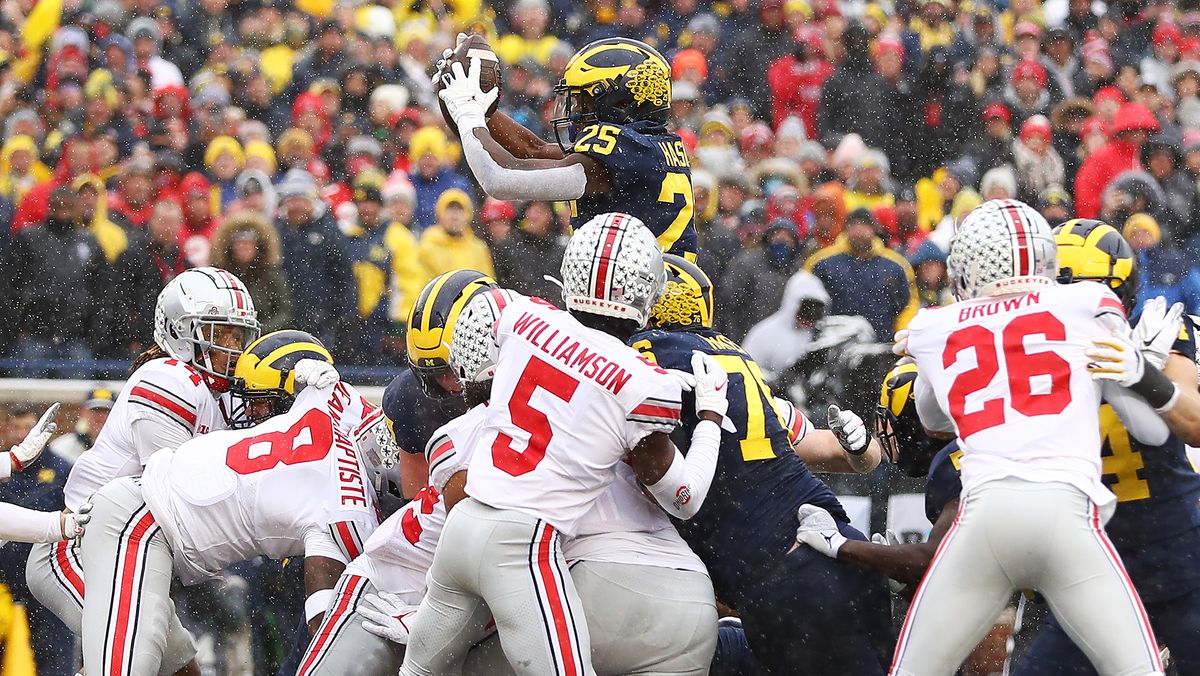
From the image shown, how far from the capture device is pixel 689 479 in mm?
4520

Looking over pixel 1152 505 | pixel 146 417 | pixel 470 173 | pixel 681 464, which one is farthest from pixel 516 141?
pixel 470 173

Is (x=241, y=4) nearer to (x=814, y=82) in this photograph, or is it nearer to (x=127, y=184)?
(x=127, y=184)

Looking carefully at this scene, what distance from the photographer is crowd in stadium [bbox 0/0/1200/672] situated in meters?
9.34

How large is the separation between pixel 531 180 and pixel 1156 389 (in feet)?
7.42

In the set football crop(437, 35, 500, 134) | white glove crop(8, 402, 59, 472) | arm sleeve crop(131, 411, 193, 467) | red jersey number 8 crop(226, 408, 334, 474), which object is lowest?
white glove crop(8, 402, 59, 472)

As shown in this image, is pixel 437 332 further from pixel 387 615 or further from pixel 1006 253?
pixel 1006 253

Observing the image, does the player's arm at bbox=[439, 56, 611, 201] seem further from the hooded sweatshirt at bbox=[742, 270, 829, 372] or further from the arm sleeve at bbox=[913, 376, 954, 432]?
the hooded sweatshirt at bbox=[742, 270, 829, 372]

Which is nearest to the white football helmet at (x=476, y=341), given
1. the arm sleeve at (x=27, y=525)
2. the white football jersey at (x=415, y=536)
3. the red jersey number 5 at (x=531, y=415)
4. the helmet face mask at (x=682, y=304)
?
the white football jersey at (x=415, y=536)

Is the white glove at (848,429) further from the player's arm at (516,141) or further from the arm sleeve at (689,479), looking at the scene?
the player's arm at (516,141)

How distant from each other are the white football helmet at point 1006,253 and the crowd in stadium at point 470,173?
394cm

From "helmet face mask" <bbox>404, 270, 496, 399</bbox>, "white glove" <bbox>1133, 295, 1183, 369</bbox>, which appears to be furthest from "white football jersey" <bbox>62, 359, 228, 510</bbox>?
"white glove" <bbox>1133, 295, 1183, 369</bbox>

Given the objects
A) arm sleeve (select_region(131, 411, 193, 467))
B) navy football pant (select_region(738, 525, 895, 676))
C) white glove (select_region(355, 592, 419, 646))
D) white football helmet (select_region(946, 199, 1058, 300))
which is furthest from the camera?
arm sleeve (select_region(131, 411, 193, 467))

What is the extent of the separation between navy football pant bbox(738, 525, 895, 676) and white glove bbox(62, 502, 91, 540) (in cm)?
232

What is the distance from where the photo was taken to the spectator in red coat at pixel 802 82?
11.8 m
